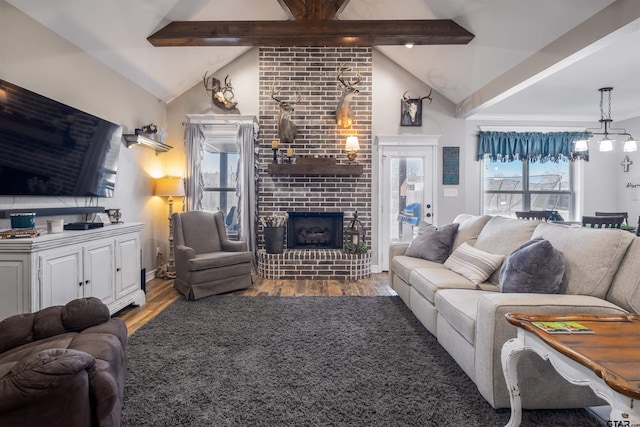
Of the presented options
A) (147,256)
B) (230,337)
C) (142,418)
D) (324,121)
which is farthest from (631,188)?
(147,256)

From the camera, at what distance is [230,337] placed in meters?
2.66

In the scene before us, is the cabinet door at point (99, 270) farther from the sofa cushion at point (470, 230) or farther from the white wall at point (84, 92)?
the sofa cushion at point (470, 230)

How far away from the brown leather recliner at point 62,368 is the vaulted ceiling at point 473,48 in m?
2.53

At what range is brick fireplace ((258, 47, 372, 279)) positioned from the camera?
5.14 m

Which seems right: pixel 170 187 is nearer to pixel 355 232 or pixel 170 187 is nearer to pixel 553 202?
pixel 355 232

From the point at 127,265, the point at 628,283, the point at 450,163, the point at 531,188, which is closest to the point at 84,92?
the point at 127,265

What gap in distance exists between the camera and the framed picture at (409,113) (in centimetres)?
518

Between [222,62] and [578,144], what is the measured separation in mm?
5352

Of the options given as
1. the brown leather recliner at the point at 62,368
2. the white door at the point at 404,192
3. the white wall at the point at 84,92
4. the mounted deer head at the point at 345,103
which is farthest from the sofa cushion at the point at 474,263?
the white wall at the point at 84,92

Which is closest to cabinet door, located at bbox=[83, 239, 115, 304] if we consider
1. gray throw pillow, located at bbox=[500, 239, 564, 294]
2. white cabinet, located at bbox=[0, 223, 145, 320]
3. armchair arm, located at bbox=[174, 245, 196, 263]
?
white cabinet, located at bbox=[0, 223, 145, 320]

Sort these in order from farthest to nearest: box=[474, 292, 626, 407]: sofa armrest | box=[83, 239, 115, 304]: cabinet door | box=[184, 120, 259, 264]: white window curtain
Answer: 1. box=[184, 120, 259, 264]: white window curtain
2. box=[83, 239, 115, 304]: cabinet door
3. box=[474, 292, 626, 407]: sofa armrest

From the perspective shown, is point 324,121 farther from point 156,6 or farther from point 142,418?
point 142,418

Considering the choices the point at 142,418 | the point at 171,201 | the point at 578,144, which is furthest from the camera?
the point at 171,201

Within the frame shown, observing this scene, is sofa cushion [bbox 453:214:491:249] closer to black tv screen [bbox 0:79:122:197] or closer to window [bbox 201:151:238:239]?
window [bbox 201:151:238:239]
